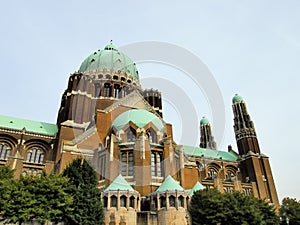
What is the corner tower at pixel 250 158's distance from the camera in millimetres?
52812

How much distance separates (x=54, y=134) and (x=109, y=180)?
19442mm

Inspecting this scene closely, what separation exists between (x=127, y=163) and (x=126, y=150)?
1523 mm

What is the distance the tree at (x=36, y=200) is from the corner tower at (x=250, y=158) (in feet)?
143

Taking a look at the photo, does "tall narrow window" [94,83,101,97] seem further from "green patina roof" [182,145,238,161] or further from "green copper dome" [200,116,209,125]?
"green copper dome" [200,116,209,125]

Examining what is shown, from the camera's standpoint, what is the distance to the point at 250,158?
5562 centimetres

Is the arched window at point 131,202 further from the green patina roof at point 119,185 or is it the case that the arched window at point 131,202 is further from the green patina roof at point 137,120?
the green patina roof at point 137,120

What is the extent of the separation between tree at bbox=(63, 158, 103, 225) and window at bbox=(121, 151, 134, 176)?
6062 millimetres

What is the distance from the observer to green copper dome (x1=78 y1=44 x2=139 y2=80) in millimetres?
52522

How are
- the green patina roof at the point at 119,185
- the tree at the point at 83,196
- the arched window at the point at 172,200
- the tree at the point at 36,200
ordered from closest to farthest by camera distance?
the tree at the point at 36,200, the tree at the point at 83,196, the green patina roof at the point at 119,185, the arched window at the point at 172,200

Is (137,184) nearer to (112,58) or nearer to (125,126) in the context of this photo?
(125,126)

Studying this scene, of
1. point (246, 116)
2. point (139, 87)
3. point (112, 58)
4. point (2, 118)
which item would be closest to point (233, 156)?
point (246, 116)

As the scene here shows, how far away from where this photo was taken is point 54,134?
42.8 meters

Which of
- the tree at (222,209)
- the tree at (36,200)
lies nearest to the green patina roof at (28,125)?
the tree at (36,200)

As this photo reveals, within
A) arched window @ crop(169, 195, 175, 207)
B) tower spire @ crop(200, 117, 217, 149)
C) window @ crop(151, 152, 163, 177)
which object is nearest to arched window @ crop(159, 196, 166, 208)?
arched window @ crop(169, 195, 175, 207)
